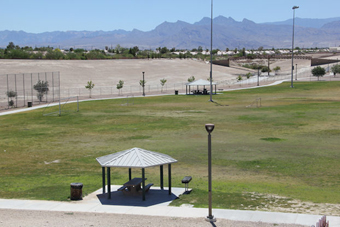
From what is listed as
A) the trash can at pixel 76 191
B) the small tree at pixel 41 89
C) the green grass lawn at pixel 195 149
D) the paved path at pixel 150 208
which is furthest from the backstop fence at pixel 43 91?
the paved path at pixel 150 208

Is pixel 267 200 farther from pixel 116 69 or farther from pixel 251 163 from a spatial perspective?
pixel 116 69

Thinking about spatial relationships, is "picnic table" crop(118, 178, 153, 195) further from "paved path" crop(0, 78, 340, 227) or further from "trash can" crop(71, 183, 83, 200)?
"trash can" crop(71, 183, 83, 200)

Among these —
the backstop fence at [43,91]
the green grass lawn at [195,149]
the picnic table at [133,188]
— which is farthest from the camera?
the backstop fence at [43,91]

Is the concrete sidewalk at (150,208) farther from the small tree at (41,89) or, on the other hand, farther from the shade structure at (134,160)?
the small tree at (41,89)

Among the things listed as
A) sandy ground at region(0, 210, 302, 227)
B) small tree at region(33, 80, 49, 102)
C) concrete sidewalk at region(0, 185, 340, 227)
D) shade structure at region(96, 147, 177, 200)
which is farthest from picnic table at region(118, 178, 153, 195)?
small tree at region(33, 80, 49, 102)

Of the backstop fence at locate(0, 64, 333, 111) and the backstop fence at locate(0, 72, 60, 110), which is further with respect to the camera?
the backstop fence at locate(0, 64, 333, 111)

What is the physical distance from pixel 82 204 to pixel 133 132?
729 inches

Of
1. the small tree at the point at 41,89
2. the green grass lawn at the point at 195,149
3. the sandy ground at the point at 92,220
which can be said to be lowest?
the green grass lawn at the point at 195,149

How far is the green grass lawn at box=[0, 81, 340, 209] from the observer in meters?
18.6

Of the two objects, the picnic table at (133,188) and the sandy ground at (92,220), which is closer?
the sandy ground at (92,220)

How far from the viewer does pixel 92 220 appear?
46.9 feet

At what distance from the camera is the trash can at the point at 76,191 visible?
55.1ft

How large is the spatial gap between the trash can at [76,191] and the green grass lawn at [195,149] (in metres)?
0.65

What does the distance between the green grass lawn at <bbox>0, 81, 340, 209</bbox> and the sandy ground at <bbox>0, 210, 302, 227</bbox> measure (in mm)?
2190
